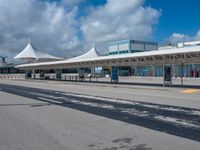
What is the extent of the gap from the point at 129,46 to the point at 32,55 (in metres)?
30.7

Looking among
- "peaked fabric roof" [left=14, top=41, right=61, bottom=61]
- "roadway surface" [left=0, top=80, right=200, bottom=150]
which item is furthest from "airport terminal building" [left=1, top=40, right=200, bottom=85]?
"roadway surface" [left=0, top=80, right=200, bottom=150]

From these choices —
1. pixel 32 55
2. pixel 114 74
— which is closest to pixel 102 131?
pixel 114 74

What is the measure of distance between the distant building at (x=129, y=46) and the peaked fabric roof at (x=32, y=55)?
82.4ft

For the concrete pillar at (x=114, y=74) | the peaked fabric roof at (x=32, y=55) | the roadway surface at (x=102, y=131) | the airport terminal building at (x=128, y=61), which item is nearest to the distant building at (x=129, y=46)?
the airport terminal building at (x=128, y=61)

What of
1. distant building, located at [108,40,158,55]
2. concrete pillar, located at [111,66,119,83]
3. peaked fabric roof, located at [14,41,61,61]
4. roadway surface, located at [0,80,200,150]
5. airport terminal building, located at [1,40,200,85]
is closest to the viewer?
roadway surface, located at [0,80,200,150]

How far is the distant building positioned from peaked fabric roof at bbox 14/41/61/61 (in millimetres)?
25103

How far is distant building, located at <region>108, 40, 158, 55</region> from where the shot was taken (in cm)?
8925

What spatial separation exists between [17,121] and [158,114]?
527cm

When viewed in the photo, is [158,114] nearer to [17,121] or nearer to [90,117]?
[90,117]

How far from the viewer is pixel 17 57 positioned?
7494 centimetres

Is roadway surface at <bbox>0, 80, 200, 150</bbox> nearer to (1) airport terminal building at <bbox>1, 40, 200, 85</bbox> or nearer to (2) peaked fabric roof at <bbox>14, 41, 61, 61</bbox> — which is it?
(1) airport terminal building at <bbox>1, 40, 200, 85</bbox>

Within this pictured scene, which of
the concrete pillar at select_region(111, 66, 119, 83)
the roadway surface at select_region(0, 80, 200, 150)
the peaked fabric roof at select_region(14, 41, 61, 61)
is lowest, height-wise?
the roadway surface at select_region(0, 80, 200, 150)

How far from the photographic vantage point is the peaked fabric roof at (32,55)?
73.6 m

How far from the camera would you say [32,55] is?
73.9 m
